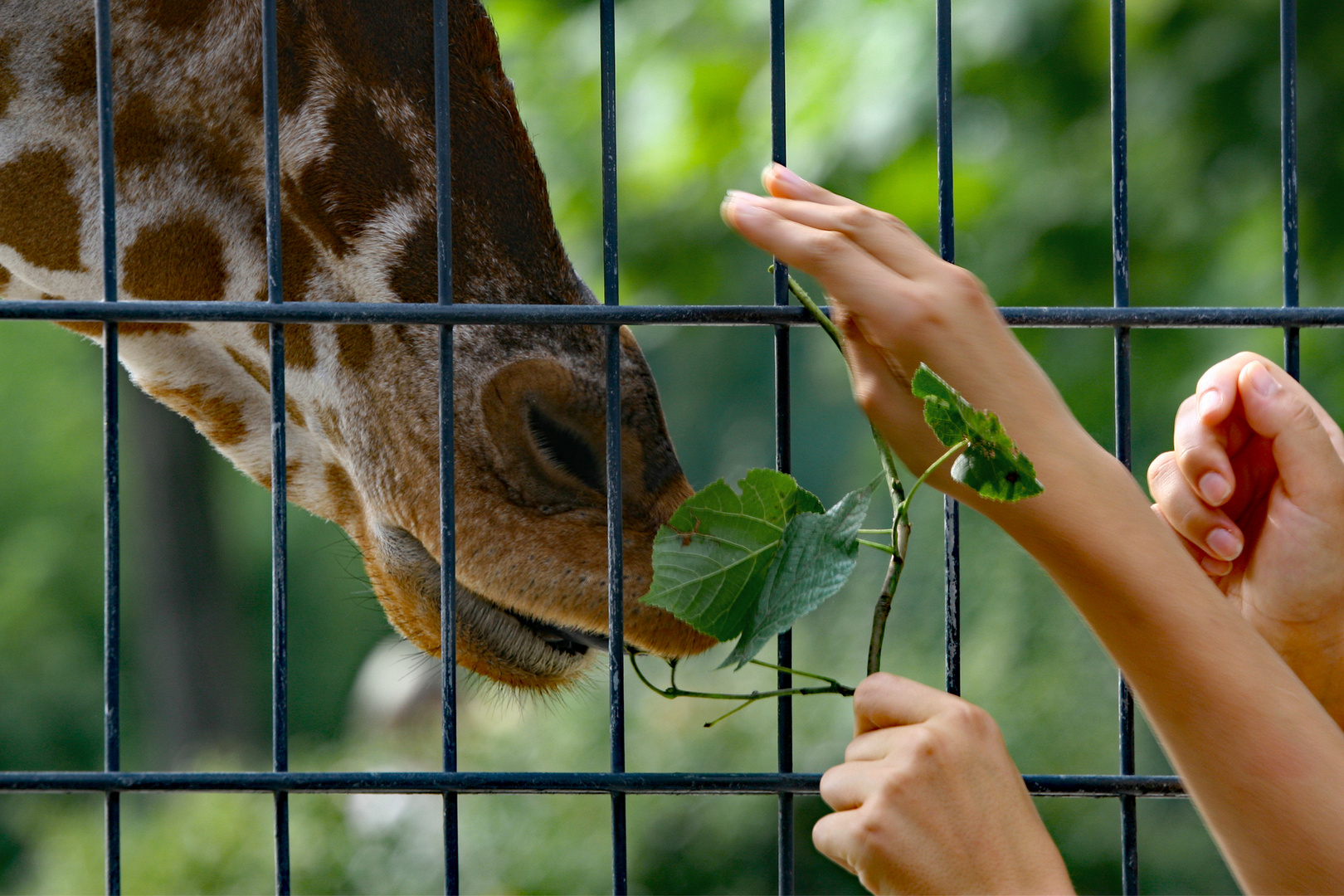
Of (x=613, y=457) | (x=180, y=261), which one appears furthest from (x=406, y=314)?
(x=180, y=261)

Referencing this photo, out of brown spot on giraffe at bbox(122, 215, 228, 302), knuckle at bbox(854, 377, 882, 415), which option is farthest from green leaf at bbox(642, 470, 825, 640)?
brown spot on giraffe at bbox(122, 215, 228, 302)

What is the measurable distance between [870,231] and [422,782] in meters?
0.79

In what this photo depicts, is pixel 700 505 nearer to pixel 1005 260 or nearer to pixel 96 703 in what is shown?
pixel 1005 260

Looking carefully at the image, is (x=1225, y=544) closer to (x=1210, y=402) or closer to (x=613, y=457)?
(x=1210, y=402)

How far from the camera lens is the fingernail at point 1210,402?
134 cm

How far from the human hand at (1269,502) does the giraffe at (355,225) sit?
2.21 feet

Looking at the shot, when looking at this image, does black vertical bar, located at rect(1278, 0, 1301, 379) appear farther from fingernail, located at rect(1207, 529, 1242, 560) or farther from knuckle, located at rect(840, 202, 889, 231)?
knuckle, located at rect(840, 202, 889, 231)

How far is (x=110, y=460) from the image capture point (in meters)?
1.40

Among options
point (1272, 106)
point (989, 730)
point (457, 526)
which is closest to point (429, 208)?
point (457, 526)

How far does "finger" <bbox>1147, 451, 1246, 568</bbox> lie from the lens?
4.43 feet

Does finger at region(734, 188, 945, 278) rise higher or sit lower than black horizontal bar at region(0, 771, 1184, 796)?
higher

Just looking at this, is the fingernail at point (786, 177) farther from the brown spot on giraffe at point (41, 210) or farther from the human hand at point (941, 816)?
the brown spot on giraffe at point (41, 210)

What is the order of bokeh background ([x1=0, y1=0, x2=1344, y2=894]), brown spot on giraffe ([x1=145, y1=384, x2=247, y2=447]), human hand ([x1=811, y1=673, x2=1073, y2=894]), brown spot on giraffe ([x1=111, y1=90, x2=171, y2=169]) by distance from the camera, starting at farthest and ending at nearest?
bokeh background ([x1=0, y1=0, x2=1344, y2=894]) < brown spot on giraffe ([x1=145, y1=384, x2=247, y2=447]) < brown spot on giraffe ([x1=111, y1=90, x2=171, y2=169]) < human hand ([x1=811, y1=673, x2=1073, y2=894])

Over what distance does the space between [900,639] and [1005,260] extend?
2060 millimetres
